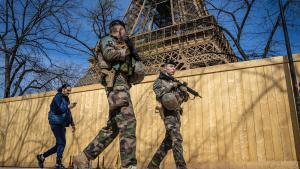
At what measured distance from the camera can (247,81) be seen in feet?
17.0

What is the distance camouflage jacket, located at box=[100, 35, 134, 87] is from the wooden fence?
2.58 metres

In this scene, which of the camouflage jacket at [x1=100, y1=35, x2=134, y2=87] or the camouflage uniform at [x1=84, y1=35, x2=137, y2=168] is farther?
the camouflage jacket at [x1=100, y1=35, x2=134, y2=87]

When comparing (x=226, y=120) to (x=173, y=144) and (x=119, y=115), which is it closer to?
(x=173, y=144)

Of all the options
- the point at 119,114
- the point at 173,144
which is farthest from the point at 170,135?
the point at 119,114

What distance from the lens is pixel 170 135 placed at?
4172mm

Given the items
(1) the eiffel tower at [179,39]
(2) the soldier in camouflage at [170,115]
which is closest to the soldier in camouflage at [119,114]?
(2) the soldier in camouflage at [170,115]

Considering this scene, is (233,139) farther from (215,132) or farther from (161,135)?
(161,135)

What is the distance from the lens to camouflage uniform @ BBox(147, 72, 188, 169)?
403cm

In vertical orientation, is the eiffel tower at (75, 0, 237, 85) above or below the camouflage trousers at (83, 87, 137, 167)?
above

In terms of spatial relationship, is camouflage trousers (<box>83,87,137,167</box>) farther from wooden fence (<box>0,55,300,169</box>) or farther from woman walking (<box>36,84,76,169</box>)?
wooden fence (<box>0,55,300,169</box>)

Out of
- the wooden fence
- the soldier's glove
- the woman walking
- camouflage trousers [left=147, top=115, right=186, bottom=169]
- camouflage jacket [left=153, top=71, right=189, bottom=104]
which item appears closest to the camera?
the soldier's glove

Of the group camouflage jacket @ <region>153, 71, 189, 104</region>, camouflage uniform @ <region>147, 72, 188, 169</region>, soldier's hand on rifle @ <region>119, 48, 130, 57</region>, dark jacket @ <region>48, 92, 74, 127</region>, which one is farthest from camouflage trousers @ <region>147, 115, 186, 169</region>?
dark jacket @ <region>48, 92, 74, 127</region>

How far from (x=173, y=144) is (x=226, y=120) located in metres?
1.52

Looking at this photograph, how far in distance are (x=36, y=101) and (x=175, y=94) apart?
466 centimetres
